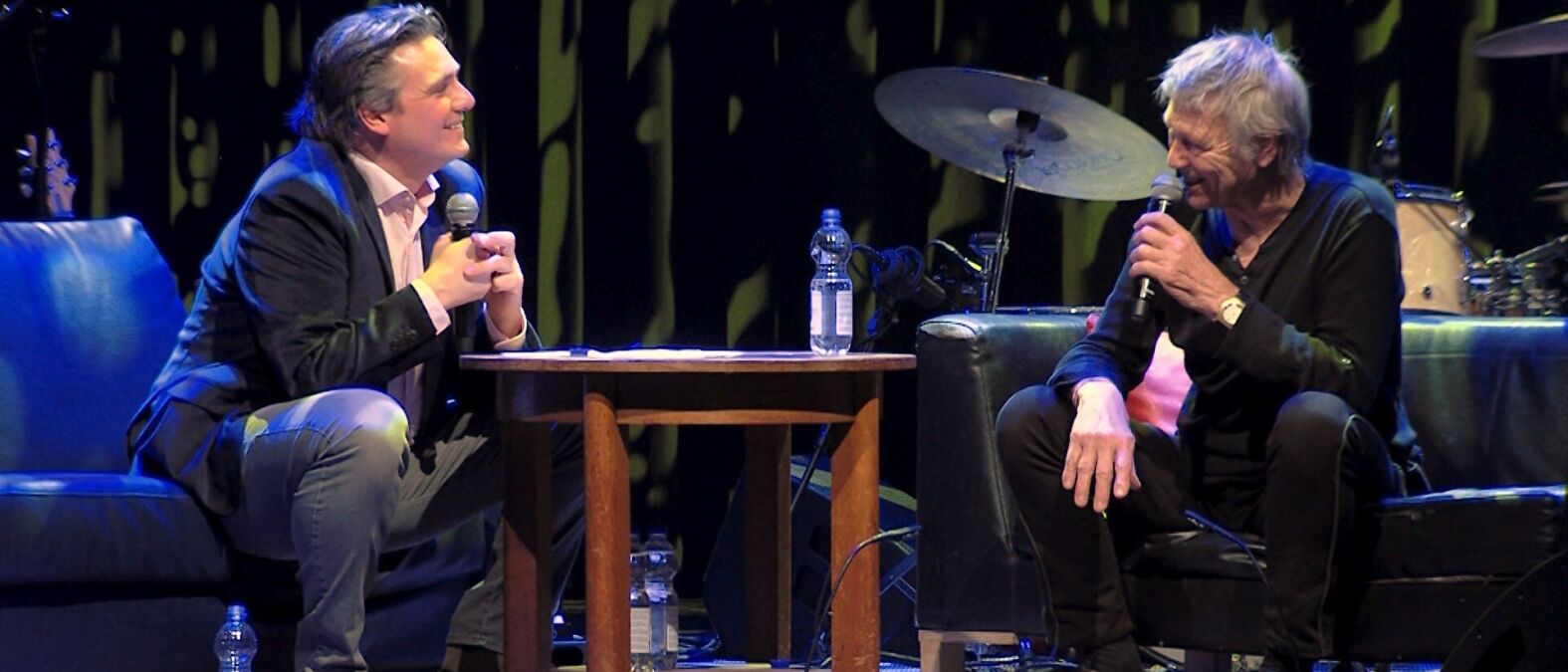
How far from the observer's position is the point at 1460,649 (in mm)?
1854

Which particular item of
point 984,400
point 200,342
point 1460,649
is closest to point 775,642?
point 984,400

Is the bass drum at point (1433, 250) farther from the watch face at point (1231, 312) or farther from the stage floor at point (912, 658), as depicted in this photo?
the watch face at point (1231, 312)

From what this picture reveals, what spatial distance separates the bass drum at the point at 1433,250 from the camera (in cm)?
362

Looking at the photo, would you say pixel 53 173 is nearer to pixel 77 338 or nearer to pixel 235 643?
pixel 77 338

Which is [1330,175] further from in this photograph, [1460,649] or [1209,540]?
[1460,649]

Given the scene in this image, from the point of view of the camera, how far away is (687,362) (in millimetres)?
2629

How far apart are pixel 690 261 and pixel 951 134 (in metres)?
1.04

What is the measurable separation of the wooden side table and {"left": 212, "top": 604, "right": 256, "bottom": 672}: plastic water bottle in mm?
430

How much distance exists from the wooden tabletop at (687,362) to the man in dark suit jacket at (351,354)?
204 mm

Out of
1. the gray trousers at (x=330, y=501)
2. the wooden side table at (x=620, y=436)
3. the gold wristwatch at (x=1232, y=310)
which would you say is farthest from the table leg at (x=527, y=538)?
the gold wristwatch at (x=1232, y=310)

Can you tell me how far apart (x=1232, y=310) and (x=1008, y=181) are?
122cm

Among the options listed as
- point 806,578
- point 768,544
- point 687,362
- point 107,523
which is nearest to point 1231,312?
point 687,362

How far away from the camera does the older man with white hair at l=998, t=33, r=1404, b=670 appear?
2389 millimetres

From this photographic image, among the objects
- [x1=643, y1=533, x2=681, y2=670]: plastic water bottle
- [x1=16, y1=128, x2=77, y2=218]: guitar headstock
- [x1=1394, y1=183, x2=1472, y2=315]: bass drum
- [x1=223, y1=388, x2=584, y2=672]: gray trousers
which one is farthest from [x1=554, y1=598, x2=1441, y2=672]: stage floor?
[x1=16, y1=128, x2=77, y2=218]: guitar headstock
